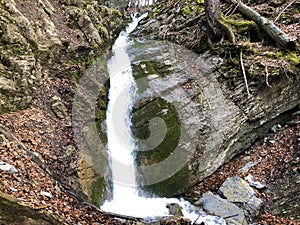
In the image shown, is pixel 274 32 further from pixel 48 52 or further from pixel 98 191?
pixel 98 191

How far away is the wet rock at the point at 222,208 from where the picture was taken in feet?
20.1

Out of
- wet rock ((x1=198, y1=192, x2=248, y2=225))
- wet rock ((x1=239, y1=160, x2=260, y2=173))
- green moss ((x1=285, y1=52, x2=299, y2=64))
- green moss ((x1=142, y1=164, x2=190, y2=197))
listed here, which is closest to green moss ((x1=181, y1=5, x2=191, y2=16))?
green moss ((x1=285, y1=52, x2=299, y2=64))

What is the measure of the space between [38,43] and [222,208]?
6855 millimetres

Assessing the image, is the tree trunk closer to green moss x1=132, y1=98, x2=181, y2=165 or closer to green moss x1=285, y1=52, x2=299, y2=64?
green moss x1=285, y1=52, x2=299, y2=64

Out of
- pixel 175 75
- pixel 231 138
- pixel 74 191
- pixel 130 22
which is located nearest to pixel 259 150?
pixel 231 138

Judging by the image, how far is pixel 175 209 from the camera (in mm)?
6500

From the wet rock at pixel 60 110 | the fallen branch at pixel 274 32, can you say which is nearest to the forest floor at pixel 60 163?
the wet rock at pixel 60 110

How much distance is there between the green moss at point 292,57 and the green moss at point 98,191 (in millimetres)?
6574

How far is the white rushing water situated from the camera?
643 centimetres

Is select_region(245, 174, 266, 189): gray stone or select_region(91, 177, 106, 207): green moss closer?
select_region(91, 177, 106, 207): green moss

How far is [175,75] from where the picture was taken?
8.77 metres

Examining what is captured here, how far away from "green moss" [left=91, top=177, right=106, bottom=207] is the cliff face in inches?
101

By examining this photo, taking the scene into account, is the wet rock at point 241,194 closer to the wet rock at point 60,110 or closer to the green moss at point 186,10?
the wet rock at point 60,110

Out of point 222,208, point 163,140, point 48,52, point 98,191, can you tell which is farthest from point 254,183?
point 48,52
